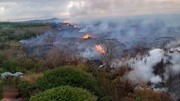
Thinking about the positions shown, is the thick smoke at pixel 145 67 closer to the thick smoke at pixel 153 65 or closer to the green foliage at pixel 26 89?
the thick smoke at pixel 153 65

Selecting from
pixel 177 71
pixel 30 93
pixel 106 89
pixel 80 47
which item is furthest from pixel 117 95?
pixel 80 47

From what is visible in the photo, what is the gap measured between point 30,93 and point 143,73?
24.7 feet

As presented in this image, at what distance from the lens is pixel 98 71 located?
65.9 feet

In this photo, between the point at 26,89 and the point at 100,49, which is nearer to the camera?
the point at 26,89

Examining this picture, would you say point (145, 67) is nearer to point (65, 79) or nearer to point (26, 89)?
point (26, 89)

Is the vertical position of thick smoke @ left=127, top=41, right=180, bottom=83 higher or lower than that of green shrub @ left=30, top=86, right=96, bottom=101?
lower

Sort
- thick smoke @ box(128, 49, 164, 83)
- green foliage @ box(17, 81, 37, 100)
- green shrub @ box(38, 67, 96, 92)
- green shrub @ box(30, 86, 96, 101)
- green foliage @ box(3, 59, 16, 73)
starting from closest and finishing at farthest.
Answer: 1. green shrub @ box(30, 86, 96, 101)
2. green shrub @ box(38, 67, 96, 92)
3. green foliage @ box(17, 81, 37, 100)
4. thick smoke @ box(128, 49, 164, 83)
5. green foliage @ box(3, 59, 16, 73)

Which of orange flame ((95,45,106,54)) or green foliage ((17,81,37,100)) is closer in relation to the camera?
green foliage ((17,81,37,100))

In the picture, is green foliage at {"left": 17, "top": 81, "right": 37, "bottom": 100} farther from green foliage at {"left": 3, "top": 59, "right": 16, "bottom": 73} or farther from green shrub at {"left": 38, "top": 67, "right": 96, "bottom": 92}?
green foliage at {"left": 3, "top": 59, "right": 16, "bottom": 73}

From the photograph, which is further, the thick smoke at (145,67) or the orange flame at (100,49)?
the orange flame at (100,49)

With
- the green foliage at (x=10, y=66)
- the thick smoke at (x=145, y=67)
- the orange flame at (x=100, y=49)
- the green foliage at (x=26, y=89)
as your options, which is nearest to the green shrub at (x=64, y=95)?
the green foliage at (x=26, y=89)

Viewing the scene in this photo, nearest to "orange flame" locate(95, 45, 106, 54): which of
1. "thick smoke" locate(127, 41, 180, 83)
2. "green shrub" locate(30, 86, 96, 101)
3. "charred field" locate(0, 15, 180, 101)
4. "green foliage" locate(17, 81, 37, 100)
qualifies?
"charred field" locate(0, 15, 180, 101)

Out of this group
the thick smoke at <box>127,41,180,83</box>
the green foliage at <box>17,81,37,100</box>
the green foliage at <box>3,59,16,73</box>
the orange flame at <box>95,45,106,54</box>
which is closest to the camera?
the green foliage at <box>17,81,37,100</box>

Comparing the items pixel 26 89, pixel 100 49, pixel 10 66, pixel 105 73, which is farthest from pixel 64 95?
pixel 100 49
